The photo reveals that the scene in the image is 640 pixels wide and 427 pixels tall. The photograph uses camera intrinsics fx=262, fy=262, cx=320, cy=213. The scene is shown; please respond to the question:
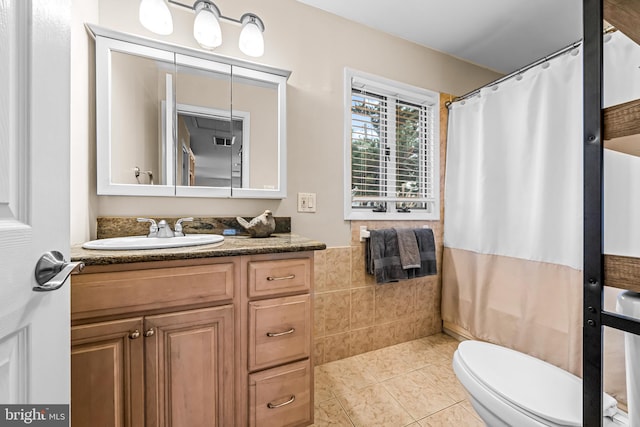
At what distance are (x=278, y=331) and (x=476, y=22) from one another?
231 centimetres

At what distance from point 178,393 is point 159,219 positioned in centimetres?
82

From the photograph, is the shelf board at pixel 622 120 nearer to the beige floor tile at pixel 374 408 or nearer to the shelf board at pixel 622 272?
the shelf board at pixel 622 272

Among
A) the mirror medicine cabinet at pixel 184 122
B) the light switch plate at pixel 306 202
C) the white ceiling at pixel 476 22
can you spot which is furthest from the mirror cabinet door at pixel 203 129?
the white ceiling at pixel 476 22

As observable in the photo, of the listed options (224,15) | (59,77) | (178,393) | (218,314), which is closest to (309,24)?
(224,15)

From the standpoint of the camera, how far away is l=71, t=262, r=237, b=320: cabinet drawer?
0.84 metres

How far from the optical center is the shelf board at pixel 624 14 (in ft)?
2.10

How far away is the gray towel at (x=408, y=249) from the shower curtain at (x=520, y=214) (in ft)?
1.52

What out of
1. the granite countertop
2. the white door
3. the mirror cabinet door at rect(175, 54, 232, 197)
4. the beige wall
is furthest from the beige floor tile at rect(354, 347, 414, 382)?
the white door

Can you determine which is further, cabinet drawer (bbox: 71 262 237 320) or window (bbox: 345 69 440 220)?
window (bbox: 345 69 440 220)

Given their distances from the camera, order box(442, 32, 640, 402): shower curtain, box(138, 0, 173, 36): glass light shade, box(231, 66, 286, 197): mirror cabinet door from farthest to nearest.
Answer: box(231, 66, 286, 197): mirror cabinet door, box(138, 0, 173, 36): glass light shade, box(442, 32, 640, 402): shower curtain

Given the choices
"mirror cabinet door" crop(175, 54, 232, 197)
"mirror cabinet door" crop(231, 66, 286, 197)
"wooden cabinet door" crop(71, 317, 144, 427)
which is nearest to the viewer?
"wooden cabinet door" crop(71, 317, 144, 427)

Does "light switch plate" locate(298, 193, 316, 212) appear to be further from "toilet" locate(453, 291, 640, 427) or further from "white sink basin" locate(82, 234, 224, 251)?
"toilet" locate(453, 291, 640, 427)

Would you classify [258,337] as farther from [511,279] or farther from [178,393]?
[511,279]

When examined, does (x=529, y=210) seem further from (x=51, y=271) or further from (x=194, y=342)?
(x=51, y=271)
